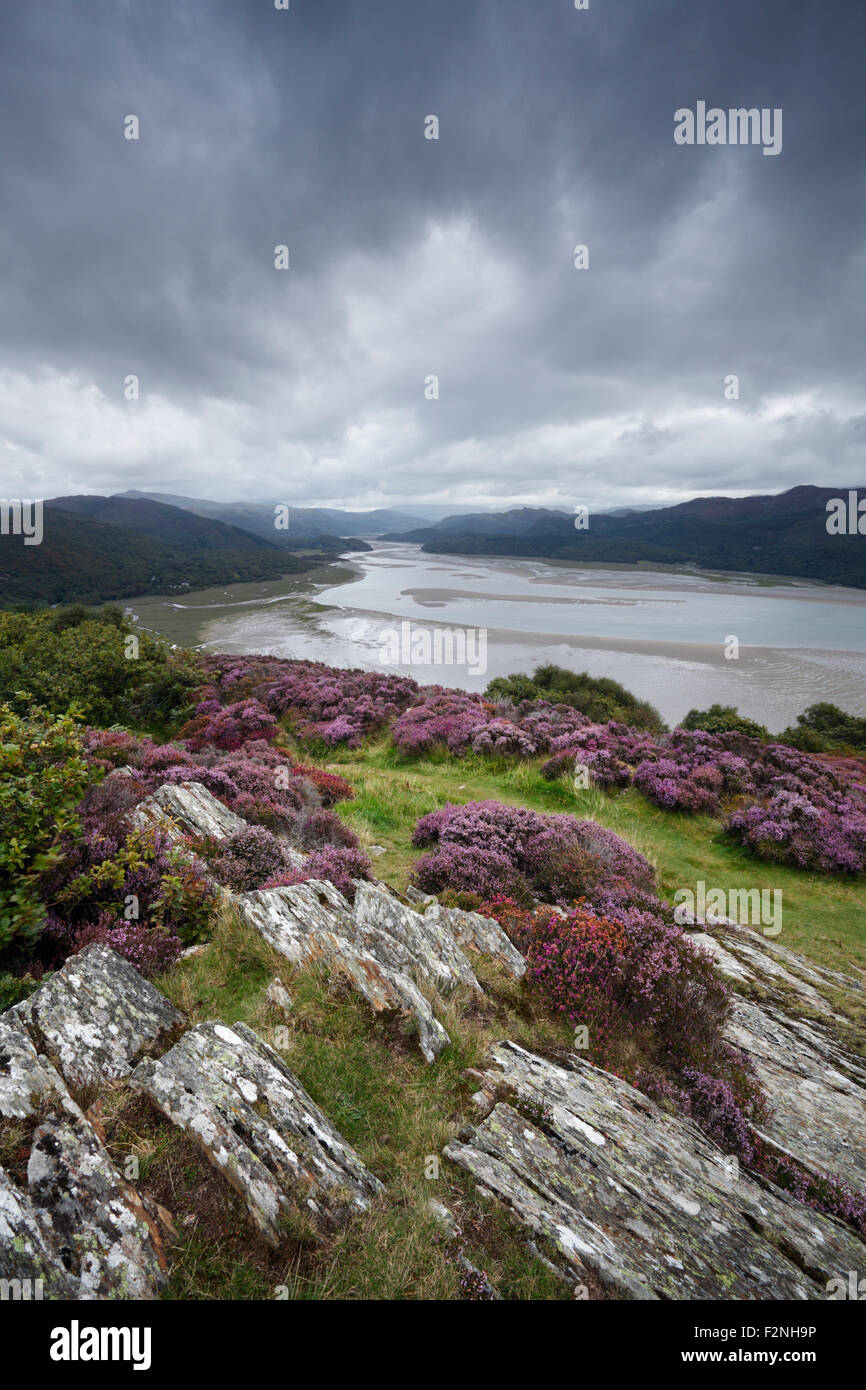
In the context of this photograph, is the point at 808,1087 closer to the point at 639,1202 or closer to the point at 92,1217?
the point at 639,1202

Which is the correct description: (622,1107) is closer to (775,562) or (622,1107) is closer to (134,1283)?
(134,1283)

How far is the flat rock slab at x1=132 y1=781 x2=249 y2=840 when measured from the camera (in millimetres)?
7617

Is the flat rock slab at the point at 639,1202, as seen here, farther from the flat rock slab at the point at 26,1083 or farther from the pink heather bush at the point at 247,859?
the pink heather bush at the point at 247,859

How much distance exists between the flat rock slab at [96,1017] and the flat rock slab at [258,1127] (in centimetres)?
26

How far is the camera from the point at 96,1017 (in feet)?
13.2

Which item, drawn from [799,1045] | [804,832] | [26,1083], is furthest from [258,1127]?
[804,832]

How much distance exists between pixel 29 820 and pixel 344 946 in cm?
337

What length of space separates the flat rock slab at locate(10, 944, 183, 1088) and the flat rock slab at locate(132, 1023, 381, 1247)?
0.26 meters

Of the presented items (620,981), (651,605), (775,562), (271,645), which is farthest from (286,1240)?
(775,562)

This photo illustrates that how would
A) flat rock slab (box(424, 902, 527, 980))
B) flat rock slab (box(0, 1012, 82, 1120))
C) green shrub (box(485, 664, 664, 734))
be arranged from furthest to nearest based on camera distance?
green shrub (box(485, 664, 664, 734)) → flat rock slab (box(424, 902, 527, 980)) → flat rock slab (box(0, 1012, 82, 1120))

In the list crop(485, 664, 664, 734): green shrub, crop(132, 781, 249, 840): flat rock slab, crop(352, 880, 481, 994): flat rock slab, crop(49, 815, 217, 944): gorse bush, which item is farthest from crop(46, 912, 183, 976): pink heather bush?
crop(485, 664, 664, 734): green shrub

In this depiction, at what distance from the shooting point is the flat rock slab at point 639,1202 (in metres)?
3.35

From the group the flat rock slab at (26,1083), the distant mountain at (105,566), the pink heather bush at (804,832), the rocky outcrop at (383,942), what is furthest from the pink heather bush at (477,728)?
the distant mountain at (105,566)

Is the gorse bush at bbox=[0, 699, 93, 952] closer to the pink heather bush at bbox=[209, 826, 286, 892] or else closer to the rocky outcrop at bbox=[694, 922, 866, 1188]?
the pink heather bush at bbox=[209, 826, 286, 892]
